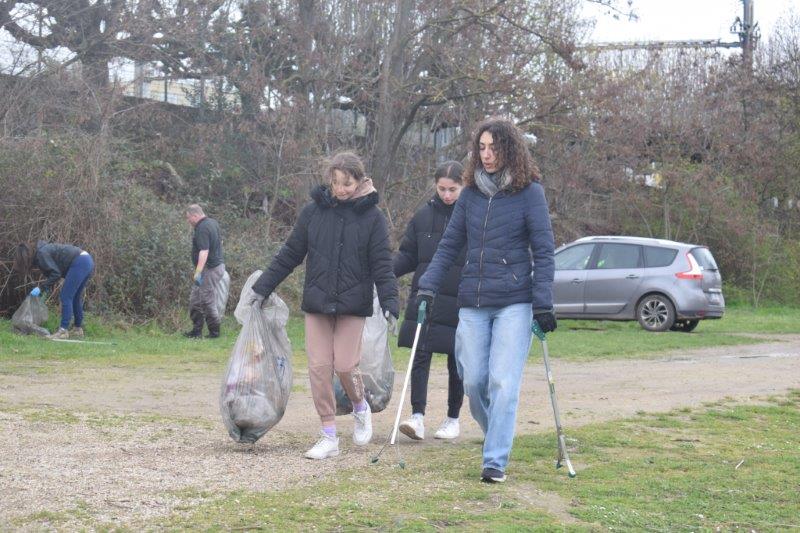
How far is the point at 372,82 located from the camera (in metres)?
22.9

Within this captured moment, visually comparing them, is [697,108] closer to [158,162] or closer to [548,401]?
[158,162]

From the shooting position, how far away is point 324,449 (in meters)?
7.22

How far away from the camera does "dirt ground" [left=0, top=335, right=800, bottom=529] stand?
5918mm

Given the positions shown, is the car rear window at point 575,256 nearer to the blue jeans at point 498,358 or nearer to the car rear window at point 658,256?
the car rear window at point 658,256

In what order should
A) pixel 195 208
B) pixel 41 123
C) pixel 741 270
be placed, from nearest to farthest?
pixel 195 208 → pixel 41 123 → pixel 741 270

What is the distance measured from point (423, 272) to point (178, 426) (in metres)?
1.98

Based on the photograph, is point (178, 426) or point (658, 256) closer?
point (178, 426)

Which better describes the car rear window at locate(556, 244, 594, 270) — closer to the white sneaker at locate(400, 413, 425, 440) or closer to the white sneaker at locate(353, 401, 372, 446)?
the white sneaker at locate(400, 413, 425, 440)

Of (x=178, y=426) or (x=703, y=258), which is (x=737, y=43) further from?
(x=178, y=426)

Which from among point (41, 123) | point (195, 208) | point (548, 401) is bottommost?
point (548, 401)

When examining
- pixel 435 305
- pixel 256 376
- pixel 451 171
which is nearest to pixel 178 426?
pixel 256 376

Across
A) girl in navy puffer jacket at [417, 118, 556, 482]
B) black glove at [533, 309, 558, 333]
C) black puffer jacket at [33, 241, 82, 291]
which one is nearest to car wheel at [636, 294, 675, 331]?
black puffer jacket at [33, 241, 82, 291]

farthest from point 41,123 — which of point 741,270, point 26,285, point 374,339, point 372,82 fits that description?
point 741,270

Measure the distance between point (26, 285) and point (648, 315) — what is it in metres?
9.79
